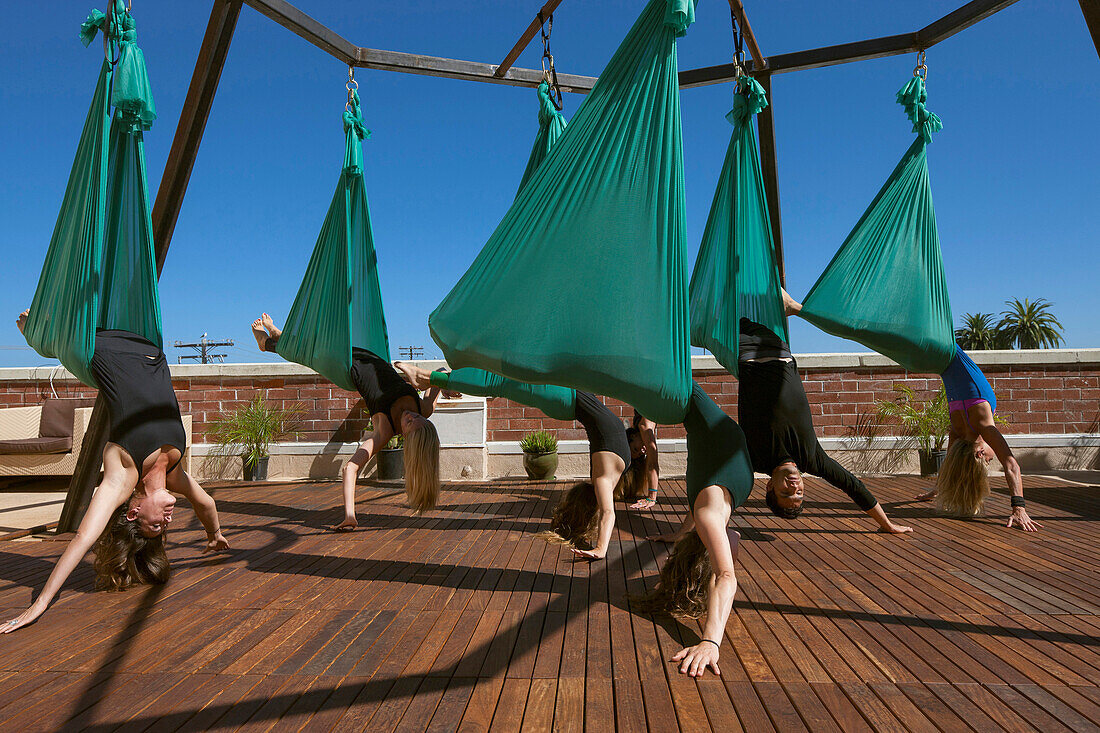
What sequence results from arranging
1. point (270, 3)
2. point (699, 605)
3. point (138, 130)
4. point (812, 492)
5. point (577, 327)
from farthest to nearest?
point (812, 492) → point (270, 3) → point (138, 130) → point (699, 605) → point (577, 327)

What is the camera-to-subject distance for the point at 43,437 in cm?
551

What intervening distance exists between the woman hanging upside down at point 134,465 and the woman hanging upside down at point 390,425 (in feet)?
3.69

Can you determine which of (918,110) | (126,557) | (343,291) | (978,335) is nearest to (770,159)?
(918,110)

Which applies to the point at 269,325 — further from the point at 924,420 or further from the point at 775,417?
the point at 924,420

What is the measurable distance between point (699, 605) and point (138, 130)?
298cm

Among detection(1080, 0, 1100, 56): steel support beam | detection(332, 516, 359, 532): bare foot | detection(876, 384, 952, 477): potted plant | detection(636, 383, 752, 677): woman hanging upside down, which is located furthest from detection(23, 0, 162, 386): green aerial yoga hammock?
detection(876, 384, 952, 477): potted plant

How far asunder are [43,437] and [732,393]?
5.99m

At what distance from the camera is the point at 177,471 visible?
275cm

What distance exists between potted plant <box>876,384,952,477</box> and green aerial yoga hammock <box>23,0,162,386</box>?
5.55 meters

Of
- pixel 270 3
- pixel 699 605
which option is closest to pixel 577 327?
pixel 699 605

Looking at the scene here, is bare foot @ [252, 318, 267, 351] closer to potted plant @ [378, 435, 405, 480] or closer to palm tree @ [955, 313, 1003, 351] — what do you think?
potted plant @ [378, 435, 405, 480]

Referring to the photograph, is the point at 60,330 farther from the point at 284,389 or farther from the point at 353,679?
the point at 284,389

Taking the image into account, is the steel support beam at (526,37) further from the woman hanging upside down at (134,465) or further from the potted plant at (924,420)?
the potted plant at (924,420)

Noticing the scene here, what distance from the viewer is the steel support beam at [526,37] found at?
10.8ft
